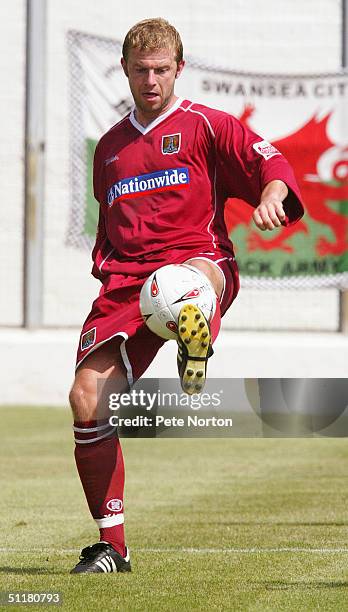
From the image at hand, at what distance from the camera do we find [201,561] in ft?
19.2

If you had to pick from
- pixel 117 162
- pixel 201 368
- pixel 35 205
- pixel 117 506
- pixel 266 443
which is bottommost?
pixel 266 443

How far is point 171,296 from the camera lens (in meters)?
5.14

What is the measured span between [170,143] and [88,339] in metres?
0.84

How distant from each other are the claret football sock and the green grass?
0.21m

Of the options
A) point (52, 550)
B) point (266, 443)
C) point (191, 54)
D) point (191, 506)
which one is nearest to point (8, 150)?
point (191, 54)

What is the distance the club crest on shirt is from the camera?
5598 mm

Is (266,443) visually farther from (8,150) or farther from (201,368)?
(201,368)

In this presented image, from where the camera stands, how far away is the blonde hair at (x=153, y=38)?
547 cm

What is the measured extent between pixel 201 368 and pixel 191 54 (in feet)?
35.8

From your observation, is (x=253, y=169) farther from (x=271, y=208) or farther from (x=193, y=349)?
(x=193, y=349)

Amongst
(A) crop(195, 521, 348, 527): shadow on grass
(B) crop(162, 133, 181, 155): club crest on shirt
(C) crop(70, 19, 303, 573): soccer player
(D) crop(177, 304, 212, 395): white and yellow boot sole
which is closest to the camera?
(D) crop(177, 304, 212, 395): white and yellow boot sole

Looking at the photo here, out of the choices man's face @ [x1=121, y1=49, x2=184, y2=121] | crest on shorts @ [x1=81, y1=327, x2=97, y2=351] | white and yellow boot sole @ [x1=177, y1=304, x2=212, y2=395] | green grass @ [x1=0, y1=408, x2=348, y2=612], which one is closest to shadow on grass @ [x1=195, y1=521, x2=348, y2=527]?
green grass @ [x1=0, y1=408, x2=348, y2=612]

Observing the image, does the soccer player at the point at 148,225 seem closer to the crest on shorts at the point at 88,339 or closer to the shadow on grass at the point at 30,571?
the crest on shorts at the point at 88,339

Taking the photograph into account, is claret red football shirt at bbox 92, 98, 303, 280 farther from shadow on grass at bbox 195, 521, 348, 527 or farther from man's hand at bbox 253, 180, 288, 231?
shadow on grass at bbox 195, 521, 348, 527
